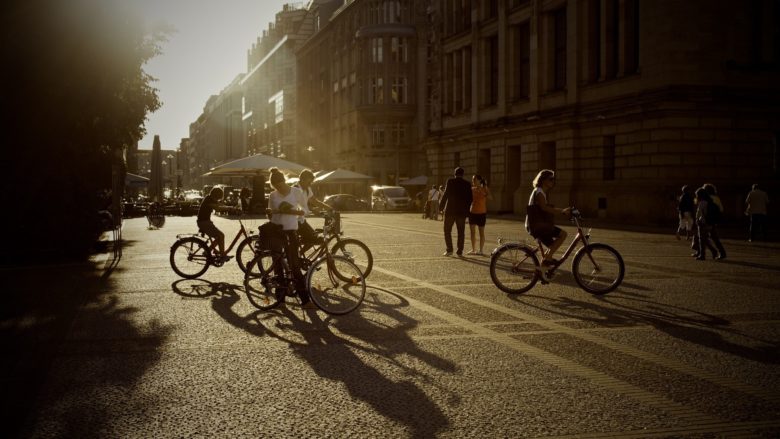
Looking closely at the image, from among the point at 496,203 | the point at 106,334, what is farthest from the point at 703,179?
the point at 106,334

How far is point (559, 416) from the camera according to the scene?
213 inches

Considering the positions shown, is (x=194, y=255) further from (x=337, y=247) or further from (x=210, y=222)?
(x=337, y=247)

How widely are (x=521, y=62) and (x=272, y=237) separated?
123 ft

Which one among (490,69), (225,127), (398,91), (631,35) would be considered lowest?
(631,35)

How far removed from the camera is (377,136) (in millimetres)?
74062

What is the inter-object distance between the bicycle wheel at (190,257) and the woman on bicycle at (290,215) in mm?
3779

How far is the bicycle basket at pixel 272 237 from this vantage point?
1059cm

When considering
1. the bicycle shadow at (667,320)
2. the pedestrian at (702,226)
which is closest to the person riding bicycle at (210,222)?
the bicycle shadow at (667,320)

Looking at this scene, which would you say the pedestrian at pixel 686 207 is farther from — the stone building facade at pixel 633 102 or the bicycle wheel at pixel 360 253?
the bicycle wheel at pixel 360 253

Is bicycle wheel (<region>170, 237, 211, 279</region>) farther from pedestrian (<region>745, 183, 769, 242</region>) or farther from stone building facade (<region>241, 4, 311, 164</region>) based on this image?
stone building facade (<region>241, 4, 311, 164</region>)

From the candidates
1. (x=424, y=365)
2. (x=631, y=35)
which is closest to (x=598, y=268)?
(x=424, y=365)

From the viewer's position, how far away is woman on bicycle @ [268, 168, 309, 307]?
33.4ft

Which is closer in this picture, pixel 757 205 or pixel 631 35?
pixel 757 205

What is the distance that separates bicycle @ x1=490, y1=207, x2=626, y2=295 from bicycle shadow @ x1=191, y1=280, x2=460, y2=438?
61.2 inches
